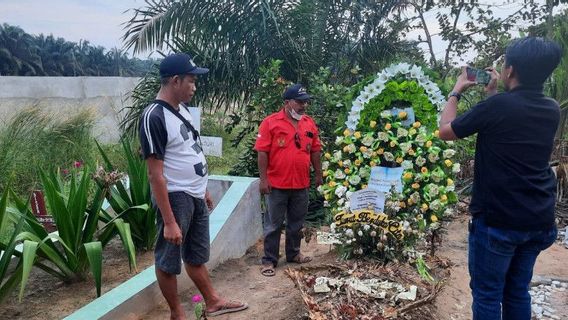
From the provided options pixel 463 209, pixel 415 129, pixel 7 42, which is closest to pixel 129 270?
pixel 415 129

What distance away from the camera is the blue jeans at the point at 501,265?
227 cm

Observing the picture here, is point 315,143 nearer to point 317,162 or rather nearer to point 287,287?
point 317,162

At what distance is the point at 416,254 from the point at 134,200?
227 cm

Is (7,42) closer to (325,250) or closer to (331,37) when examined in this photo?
(331,37)

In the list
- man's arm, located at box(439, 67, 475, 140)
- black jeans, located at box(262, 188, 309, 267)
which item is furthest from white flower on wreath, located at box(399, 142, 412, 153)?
man's arm, located at box(439, 67, 475, 140)

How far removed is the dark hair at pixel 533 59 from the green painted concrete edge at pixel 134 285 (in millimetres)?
2469

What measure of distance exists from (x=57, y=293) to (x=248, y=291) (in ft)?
4.34

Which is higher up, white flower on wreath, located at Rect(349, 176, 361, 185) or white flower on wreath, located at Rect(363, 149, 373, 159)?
white flower on wreath, located at Rect(363, 149, 373, 159)

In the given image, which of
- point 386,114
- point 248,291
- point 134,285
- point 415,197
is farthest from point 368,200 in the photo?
point 134,285

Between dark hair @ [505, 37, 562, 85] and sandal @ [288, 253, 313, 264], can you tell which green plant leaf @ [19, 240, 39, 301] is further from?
dark hair @ [505, 37, 562, 85]

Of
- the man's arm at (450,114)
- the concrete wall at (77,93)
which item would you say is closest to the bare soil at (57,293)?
the man's arm at (450,114)

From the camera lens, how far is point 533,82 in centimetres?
221

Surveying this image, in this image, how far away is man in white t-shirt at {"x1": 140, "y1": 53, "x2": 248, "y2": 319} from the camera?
2.67m

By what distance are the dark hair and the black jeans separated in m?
2.25
